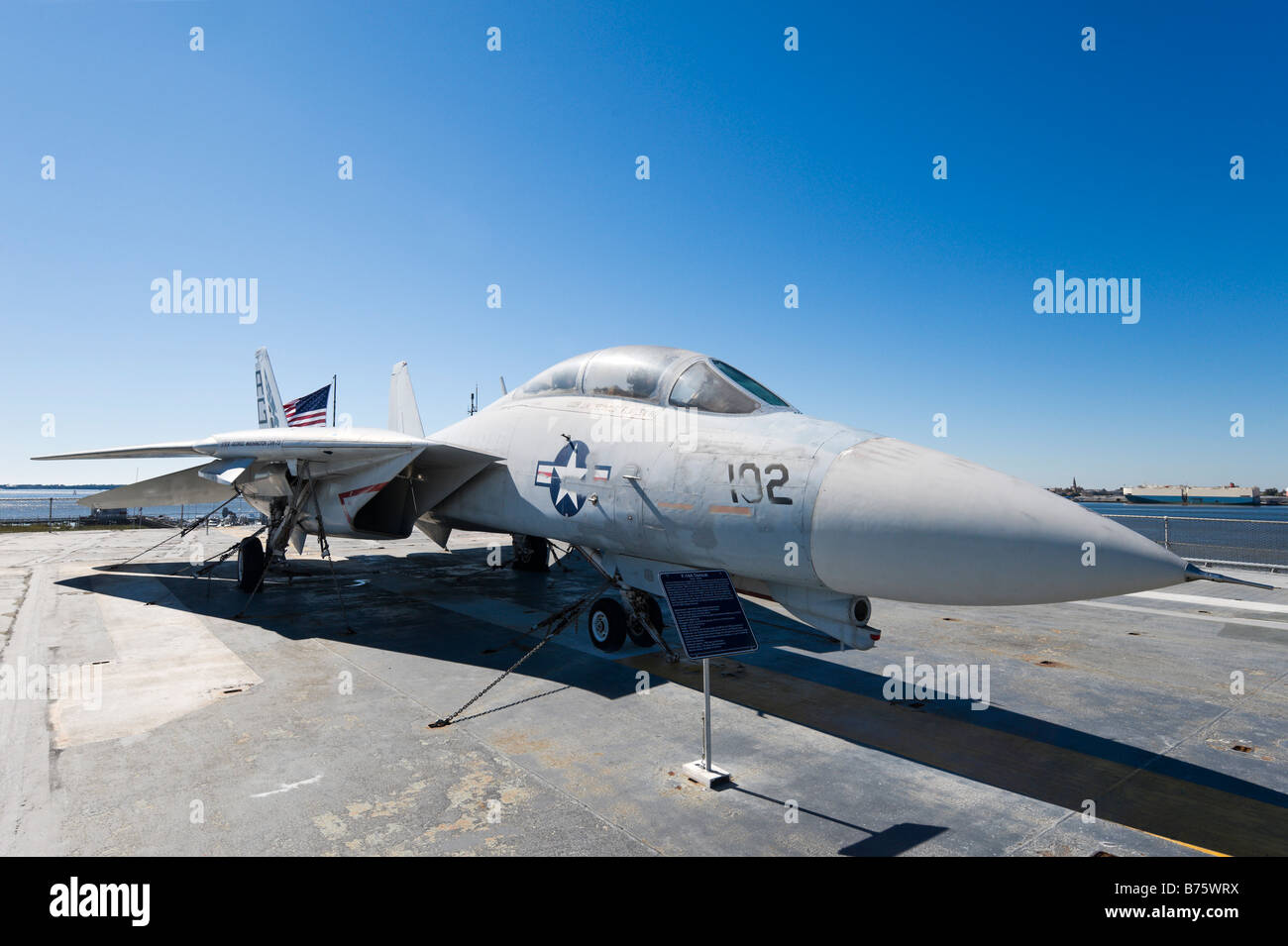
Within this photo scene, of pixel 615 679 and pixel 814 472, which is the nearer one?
pixel 814 472

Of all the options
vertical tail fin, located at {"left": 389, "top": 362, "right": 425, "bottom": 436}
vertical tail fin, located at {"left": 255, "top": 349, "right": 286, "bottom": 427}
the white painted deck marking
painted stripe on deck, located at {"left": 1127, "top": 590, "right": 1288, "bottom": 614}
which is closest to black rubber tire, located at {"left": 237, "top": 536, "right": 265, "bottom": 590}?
vertical tail fin, located at {"left": 389, "top": 362, "right": 425, "bottom": 436}

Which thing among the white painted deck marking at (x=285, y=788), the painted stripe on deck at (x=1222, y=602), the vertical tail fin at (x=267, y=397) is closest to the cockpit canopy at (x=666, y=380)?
the white painted deck marking at (x=285, y=788)

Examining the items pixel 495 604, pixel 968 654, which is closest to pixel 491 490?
pixel 495 604

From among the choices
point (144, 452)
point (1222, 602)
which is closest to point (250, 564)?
point (144, 452)

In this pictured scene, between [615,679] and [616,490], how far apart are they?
1.96m

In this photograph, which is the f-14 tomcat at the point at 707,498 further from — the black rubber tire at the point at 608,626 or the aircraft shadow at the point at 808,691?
the aircraft shadow at the point at 808,691

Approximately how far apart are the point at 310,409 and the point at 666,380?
21.0m

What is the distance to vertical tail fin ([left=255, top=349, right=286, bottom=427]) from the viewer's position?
17703mm

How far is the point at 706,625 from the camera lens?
471 cm

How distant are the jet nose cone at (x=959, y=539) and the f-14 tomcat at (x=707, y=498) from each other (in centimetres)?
1

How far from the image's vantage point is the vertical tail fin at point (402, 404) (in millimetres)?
14500

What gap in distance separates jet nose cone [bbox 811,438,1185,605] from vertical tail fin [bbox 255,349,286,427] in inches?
669
